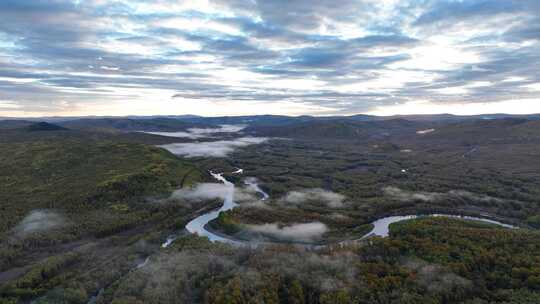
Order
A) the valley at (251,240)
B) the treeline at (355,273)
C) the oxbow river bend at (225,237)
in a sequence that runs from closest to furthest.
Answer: the treeline at (355,273) → the valley at (251,240) → the oxbow river bend at (225,237)

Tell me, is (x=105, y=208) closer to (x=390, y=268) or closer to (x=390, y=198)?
(x=390, y=268)

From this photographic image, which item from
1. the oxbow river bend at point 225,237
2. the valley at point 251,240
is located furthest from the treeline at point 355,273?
the oxbow river bend at point 225,237

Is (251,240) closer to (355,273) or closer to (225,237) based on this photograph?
(225,237)

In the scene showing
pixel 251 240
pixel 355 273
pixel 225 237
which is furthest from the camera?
pixel 225 237

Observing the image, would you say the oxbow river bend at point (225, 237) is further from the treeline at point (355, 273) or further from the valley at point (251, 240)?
the treeline at point (355, 273)

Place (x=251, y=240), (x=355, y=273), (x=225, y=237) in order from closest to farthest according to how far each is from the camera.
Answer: (x=355, y=273)
(x=251, y=240)
(x=225, y=237)

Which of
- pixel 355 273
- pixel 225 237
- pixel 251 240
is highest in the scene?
pixel 355 273

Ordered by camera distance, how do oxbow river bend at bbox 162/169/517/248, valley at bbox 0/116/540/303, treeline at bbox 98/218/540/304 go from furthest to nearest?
oxbow river bend at bbox 162/169/517/248, valley at bbox 0/116/540/303, treeline at bbox 98/218/540/304

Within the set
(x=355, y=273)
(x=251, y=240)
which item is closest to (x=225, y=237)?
(x=251, y=240)

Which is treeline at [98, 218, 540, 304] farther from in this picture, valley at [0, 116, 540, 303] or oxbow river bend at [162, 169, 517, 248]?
oxbow river bend at [162, 169, 517, 248]

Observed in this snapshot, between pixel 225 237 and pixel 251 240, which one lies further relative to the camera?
pixel 225 237

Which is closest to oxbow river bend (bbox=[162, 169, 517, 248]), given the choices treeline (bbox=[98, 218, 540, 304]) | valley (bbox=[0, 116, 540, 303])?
valley (bbox=[0, 116, 540, 303])

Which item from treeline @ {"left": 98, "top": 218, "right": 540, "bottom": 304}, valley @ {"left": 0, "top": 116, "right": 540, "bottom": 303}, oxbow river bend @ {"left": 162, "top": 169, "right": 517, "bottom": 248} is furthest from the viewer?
oxbow river bend @ {"left": 162, "top": 169, "right": 517, "bottom": 248}
